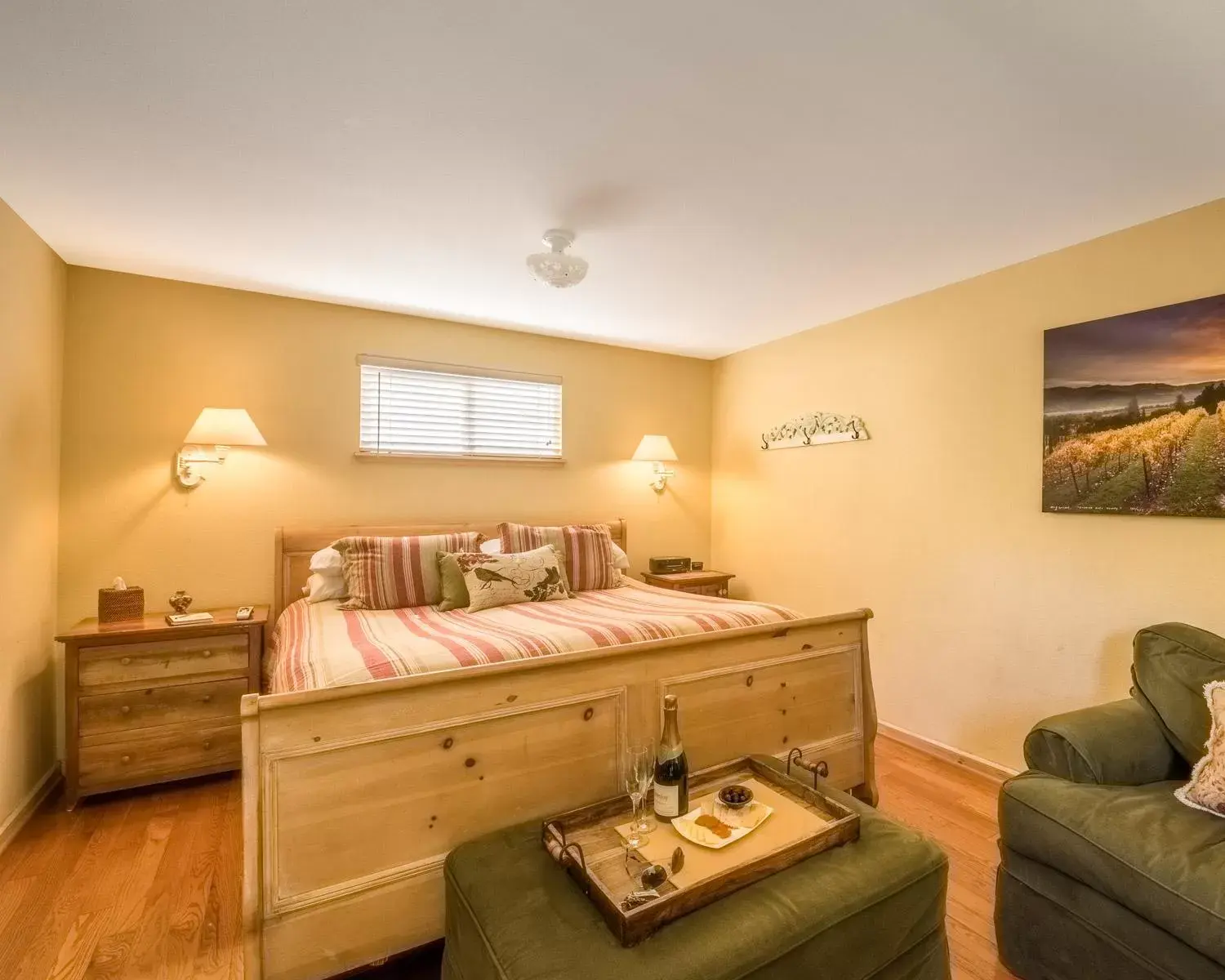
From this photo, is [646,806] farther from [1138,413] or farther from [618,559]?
[1138,413]

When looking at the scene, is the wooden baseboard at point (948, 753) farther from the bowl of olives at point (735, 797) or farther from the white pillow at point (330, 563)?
the white pillow at point (330, 563)

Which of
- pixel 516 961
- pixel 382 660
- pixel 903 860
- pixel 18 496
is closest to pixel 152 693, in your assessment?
pixel 18 496

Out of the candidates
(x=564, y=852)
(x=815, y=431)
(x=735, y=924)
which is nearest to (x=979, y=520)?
(x=815, y=431)

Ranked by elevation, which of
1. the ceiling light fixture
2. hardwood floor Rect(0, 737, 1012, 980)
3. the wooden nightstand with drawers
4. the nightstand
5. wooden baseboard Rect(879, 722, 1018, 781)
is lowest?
hardwood floor Rect(0, 737, 1012, 980)

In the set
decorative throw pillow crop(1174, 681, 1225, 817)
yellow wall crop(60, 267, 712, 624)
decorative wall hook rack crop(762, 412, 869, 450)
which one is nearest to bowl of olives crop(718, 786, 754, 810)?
decorative throw pillow crop(1174, 681, 1225, 817)

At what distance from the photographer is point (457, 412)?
3699 mm

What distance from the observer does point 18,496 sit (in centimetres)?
236

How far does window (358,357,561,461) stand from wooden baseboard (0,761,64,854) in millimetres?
1979

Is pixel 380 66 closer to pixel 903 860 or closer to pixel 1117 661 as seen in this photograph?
pixel 903 860

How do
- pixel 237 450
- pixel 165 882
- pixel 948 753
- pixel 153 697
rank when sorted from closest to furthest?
1. pixel 165 882
2. pixel 153 697
3. pixel 948 753
4. pixel 237 450

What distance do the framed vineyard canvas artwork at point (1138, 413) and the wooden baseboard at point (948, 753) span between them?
1.21m

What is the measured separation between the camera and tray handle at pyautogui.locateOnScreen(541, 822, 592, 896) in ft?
4.33

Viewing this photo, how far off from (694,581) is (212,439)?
278cm

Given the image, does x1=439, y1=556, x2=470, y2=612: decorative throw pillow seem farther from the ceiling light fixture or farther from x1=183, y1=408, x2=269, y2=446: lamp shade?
the ceiling light fixture
